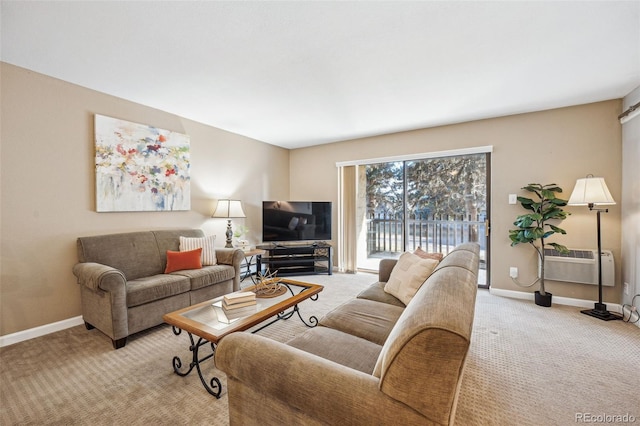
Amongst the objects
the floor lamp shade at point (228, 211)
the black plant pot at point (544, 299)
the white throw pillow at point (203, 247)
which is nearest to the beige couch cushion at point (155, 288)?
the white throw pillow at point (203, 247)

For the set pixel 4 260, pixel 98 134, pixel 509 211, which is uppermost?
pixel 98 134

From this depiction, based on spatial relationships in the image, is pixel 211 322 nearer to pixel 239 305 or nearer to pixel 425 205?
pixel 239 305

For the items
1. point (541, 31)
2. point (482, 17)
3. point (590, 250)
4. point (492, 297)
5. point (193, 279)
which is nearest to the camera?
point (482, 17)

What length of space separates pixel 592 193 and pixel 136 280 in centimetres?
472

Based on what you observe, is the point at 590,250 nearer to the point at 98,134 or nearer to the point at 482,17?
the point at 482,17

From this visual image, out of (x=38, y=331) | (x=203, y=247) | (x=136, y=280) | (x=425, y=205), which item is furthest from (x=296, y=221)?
(x=38, y=331)

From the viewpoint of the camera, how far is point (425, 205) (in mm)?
4246

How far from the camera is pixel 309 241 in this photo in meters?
4.91

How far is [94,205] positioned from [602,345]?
4920 mm

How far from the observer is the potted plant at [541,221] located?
301 centimetres

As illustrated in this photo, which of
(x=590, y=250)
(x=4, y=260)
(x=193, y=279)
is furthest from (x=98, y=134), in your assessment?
(x=590, y=250)

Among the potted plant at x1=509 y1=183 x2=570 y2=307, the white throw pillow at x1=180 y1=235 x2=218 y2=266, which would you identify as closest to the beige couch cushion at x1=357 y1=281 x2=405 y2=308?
the white throw pillow at x1=180 y1=235 x2=218 y2=266

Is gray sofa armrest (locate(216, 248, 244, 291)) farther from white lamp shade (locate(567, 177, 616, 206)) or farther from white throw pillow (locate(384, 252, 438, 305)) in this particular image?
white lamp shade (locate(567, 177, 616, 206))

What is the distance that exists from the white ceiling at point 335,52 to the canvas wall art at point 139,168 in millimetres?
408
